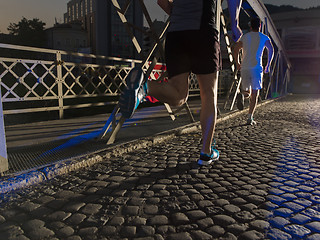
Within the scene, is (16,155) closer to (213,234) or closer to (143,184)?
(143,184)

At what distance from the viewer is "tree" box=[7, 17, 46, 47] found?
50969mm

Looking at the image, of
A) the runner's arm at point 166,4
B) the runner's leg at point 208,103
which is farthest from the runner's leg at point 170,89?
the runner's arm at point 166,4

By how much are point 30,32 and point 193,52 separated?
2313 inches

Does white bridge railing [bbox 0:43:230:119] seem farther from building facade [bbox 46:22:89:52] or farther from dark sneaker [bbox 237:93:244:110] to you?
building facade [bbox 46:22:89:52]

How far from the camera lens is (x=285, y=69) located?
675 inches

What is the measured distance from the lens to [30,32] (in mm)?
52188

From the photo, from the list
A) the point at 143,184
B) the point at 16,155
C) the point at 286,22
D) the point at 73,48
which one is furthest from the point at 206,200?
the point at 73,48

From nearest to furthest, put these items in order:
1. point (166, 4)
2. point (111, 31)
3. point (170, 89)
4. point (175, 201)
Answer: point (175, 201), point (170, 89), point (166, 4), point (111, 31)

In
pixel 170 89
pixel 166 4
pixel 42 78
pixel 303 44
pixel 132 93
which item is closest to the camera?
pixel 132 93

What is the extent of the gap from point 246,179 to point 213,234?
3.22 ft

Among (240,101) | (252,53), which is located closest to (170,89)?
(252,53)

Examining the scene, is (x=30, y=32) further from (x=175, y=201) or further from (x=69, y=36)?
(x=175, y=201)

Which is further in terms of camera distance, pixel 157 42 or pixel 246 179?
pixel 157 42

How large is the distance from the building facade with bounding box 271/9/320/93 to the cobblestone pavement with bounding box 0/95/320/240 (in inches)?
1500
